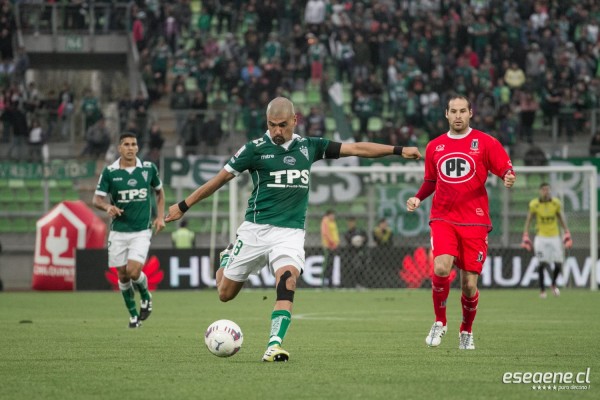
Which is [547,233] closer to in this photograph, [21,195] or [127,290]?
[127,290]

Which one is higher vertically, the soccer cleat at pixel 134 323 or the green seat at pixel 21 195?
the soccer cleat at pixel 134 323

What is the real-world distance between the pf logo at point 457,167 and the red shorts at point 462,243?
0.46m

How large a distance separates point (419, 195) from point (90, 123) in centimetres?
2131

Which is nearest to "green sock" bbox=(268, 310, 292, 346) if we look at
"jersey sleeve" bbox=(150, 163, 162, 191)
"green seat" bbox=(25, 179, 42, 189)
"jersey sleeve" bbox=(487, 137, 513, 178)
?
"jersey sleeve" bbox=(487, 137, 513, 178)

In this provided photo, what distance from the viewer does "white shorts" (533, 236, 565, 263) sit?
24266 mm

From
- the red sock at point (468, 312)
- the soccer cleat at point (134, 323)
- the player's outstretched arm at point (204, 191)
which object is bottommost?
the soccer cleat at point (134, 323)

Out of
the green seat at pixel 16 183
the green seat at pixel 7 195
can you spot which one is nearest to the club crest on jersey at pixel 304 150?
the green seat at pixel 16 183

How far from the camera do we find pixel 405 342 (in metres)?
12.3

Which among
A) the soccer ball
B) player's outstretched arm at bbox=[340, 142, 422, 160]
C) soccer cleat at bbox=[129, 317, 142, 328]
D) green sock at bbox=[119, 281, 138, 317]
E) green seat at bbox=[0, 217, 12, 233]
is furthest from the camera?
green seat at bbox=[0, 217, 12, 233]

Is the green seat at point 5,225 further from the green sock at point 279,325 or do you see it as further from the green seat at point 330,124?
the green sock at point 279,325

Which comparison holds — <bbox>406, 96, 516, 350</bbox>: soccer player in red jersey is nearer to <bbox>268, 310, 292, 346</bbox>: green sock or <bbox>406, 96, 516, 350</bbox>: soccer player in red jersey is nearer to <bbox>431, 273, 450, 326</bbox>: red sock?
<bbox>431, 273, 450, 326</bbox>: red sock

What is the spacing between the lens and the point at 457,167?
37.6 ft

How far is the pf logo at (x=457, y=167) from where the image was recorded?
11.4 m

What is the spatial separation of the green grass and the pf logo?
1.69 m
